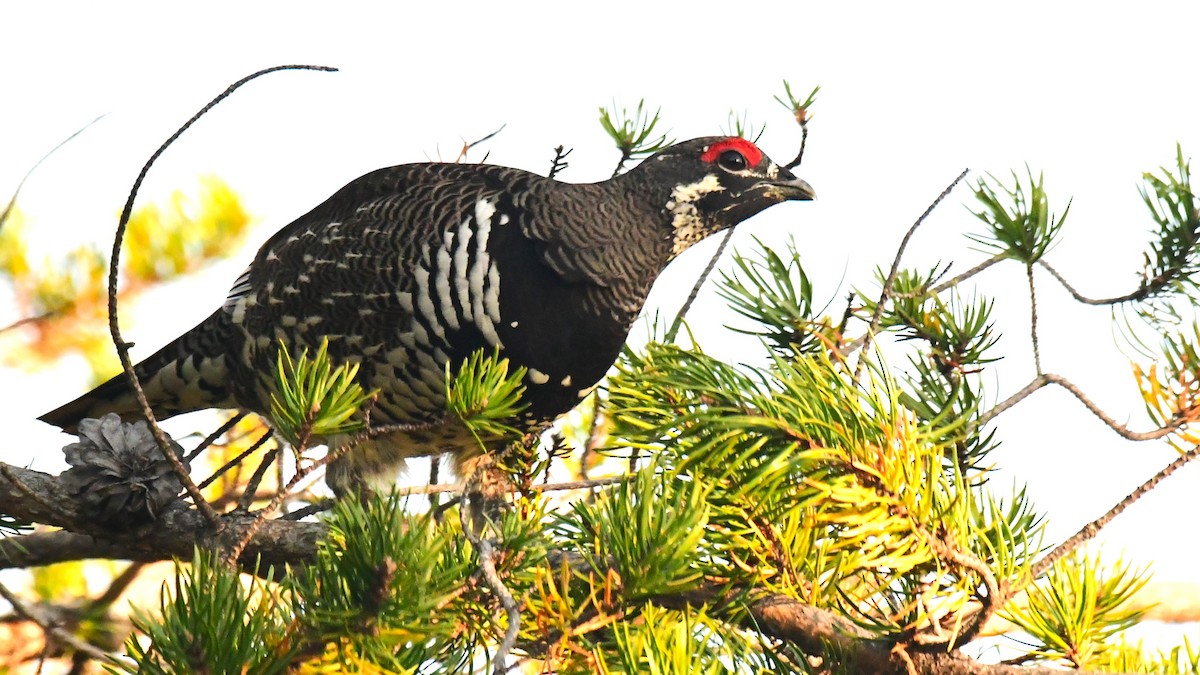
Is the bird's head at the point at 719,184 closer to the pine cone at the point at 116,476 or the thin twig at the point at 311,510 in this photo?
the thin twig at the point at 311,510

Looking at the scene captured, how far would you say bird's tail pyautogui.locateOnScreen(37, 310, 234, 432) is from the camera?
3.38 meters

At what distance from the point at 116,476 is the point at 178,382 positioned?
1.00 meters

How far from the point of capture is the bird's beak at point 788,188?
3133mm

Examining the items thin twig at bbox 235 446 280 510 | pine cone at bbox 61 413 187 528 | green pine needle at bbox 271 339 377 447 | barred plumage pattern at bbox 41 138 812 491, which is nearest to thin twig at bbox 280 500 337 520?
thin twig at bbox 235 446 280 510

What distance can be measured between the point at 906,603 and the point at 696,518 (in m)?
0.36

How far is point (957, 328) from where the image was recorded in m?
1.98

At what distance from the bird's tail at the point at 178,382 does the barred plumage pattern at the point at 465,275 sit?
0.5 inches

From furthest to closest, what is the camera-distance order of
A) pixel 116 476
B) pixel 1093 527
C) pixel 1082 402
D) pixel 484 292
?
pixel 484 292 → pixel 116 476 → pixel 1082 402 → pixel 1093 527

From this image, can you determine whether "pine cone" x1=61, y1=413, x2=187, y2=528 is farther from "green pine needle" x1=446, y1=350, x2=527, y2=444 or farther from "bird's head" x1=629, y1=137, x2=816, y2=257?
"bird's head" x1=629, y1=137, x2=816, y2=257

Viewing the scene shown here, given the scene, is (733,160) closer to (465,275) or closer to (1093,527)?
(465,275)

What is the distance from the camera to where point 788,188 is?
10.3 feet

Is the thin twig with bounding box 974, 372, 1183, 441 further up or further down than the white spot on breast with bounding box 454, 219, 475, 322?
further down

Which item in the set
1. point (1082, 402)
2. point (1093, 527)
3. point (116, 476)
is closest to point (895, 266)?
point (1082, 402)

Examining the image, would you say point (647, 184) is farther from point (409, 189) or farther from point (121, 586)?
point (121, 586)
